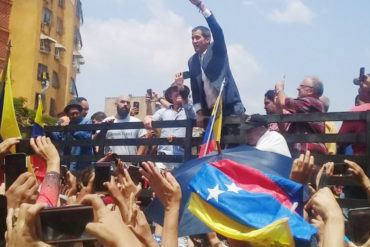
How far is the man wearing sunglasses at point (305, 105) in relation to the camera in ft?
19.5

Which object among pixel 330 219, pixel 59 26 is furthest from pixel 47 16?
pixel 330 219

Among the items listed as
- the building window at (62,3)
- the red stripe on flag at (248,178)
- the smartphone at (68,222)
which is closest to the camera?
the smartphone at (68,222)

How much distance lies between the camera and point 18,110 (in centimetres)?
3534

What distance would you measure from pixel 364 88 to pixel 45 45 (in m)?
42.8

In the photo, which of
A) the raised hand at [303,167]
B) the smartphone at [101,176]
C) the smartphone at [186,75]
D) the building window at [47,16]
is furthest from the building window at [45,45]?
the raised hand at [303,167]

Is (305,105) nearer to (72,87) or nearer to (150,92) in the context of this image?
(150,92)

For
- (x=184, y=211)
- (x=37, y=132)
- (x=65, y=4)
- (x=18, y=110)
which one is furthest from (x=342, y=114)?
(x=65, y=4)

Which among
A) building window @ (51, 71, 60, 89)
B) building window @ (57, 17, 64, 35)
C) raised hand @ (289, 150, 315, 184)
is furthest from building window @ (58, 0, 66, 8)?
raised hand @ (289, 150, 315, 184)

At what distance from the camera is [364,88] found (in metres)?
6.23

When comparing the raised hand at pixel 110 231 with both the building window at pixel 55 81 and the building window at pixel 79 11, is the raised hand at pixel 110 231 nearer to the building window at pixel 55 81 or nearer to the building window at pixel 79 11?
the building window at pixel 55 81

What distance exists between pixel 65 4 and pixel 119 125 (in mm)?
45847

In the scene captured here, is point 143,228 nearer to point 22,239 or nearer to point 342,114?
point 22,239

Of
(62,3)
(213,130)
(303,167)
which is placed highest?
(62,3)

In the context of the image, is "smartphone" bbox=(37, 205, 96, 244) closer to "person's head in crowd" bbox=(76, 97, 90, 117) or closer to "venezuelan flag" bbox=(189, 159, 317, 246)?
"venezuelan flag" bbox=(189, 159, 317, 246)
